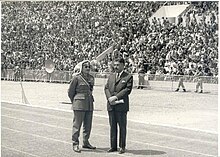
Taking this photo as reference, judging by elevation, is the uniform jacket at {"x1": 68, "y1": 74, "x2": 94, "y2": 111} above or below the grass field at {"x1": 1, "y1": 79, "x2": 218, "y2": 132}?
above

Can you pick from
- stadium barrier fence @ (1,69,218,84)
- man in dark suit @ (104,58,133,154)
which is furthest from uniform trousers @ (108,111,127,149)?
stadium barrier fence @ (1,69,218,84)

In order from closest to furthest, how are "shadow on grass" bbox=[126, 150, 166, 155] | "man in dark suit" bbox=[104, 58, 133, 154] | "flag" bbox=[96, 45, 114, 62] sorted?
"man in dark suit" bbox=[104, 58, 133, 154] < "shadow on grass" bbox=[126, 150, 166, 155] < "flag" bbox=[96, 45, 114, 62]

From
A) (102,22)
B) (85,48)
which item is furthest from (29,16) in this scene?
(102,22)

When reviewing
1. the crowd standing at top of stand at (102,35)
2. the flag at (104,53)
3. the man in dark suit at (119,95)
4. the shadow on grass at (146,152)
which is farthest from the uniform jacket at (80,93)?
the flag at (104,53)

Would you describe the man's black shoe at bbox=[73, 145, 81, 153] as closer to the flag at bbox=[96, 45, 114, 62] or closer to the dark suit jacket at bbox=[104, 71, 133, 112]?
the dark suit jacket at bbox=[104, 71, 133, 112]

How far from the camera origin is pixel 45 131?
5.44 m

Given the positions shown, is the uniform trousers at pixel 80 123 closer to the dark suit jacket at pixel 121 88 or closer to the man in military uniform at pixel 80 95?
the man in military uniform at pixel 80 95

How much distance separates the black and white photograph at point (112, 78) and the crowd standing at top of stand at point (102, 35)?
2cm

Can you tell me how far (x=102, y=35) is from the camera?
7.23 meters

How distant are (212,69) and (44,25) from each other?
3.33 m

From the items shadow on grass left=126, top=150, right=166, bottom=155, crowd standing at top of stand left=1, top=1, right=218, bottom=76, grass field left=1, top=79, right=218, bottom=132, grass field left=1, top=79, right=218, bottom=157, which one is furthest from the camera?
grass field left=1, top=79, right=218, bottom=132

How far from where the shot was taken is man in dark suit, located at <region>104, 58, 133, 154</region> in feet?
14.0

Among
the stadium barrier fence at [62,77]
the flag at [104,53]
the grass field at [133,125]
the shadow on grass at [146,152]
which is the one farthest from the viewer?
the stadium barrier fence at [62,77]

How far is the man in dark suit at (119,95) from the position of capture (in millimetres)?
4281
